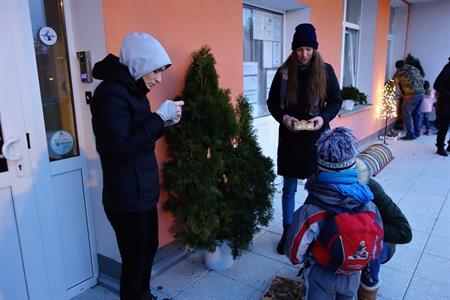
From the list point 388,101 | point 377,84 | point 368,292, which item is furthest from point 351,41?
point 368,292

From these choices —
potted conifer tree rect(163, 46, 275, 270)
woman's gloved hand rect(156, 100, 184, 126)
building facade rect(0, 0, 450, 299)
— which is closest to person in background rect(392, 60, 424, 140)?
building facade rect(0, 0, 450, 299)

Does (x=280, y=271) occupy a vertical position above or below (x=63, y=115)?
below

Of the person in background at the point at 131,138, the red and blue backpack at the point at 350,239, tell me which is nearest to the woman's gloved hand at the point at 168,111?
the person in background at the point at 131,138

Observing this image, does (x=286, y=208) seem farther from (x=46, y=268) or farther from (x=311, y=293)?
(x=46, y=268)

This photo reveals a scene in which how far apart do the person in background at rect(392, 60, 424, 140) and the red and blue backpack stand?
556 centimetres

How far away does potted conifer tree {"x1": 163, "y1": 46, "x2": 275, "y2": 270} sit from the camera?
1884 mm

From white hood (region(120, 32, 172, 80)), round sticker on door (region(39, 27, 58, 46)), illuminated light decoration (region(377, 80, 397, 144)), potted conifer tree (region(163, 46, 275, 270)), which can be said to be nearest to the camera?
white hood (region(120, 32, 172, 80))

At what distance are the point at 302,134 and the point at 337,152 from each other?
34.4 inches

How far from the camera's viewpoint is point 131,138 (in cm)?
134

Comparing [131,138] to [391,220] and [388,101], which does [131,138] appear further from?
[388,101]

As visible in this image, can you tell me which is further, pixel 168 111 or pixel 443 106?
pixel 443 106

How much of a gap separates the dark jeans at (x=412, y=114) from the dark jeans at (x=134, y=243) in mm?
5892

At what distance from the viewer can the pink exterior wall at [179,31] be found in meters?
1.73

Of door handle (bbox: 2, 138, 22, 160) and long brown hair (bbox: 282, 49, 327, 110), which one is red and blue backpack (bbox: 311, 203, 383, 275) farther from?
door handle (bbox: 2, 138, 22, 160)
